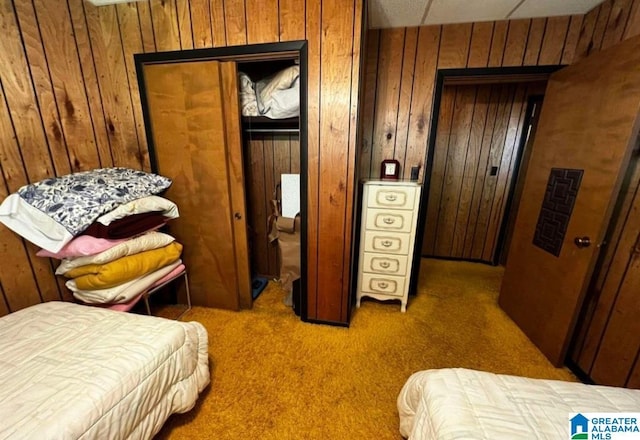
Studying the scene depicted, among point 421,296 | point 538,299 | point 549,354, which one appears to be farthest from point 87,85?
point 549,354

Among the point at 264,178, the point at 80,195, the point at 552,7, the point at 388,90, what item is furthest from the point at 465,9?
the point at 80,195

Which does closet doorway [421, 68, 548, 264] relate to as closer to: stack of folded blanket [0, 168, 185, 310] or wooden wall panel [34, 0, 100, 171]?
stack of folded blanket [0, 168, 185, 310]

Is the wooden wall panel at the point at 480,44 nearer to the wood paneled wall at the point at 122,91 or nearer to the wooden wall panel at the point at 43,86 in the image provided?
the wood paneled wall at the point at 122,91

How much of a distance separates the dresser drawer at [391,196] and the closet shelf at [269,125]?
0.85 meters

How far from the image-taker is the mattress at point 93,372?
2.65 feet

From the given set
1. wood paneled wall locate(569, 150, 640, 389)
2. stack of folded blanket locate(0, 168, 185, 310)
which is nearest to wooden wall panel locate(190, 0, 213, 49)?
stack of folded blanket locate(0, 168, 185, 310)

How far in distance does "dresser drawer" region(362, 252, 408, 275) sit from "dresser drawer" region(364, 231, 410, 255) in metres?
0.04

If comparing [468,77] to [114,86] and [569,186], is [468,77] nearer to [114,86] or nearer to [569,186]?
[569,186]

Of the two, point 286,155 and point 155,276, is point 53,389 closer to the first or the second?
point 155,276

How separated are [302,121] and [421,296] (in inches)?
76.0

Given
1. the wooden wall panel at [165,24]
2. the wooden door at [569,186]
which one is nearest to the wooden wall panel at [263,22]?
the wooden wall panel at [165,24]

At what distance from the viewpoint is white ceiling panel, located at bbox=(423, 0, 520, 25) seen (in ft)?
5.46

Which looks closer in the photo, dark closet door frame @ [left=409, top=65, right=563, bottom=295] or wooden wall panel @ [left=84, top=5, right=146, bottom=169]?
wooden wall panel @ [left=84, top=5, right=146, bottom=169]

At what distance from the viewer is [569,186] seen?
1.62 metres
